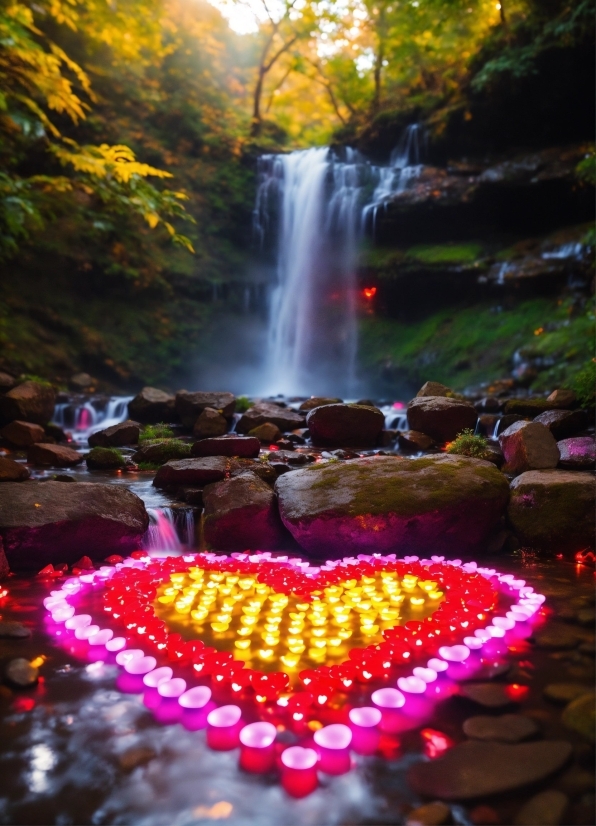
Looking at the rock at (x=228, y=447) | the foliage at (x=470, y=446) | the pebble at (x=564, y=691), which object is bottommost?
the rock at (x=228, y=447)

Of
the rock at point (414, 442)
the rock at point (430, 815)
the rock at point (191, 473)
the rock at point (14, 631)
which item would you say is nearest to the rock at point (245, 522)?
the rock at point (191, 473)

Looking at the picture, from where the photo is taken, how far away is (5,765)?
212cm

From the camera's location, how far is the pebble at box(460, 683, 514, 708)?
8.25 ft

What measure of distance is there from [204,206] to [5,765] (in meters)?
19.7

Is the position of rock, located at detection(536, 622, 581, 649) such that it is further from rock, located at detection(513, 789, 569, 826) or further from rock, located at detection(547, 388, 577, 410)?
rock, located at detection(547, 388, 577, 410)

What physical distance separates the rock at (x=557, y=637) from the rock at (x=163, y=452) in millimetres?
5668

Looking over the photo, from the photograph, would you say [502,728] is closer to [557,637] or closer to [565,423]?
[557,637]

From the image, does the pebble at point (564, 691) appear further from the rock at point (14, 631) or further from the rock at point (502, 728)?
the rock at point (14, 631)

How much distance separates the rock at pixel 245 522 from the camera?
16.4 feet

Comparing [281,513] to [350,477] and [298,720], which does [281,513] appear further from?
[298,720]

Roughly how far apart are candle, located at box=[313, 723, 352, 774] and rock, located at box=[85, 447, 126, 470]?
604cm

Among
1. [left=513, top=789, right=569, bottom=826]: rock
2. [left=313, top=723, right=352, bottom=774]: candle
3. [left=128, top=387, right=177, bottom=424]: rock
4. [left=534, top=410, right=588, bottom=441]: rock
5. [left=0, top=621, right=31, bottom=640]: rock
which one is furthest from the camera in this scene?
[left=128, top=387, right=177, bottom=424]: rock

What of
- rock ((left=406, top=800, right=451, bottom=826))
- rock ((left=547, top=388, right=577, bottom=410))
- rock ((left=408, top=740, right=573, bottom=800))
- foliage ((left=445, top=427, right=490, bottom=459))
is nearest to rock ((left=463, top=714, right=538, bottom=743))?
rock ((left=408, top=740, right=573, bottom=800))

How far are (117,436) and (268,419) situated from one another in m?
2.74
